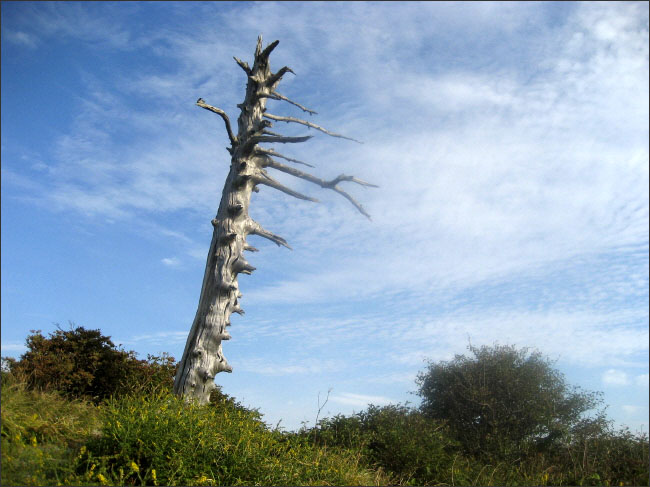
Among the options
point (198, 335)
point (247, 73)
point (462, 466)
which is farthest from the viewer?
point (247, 73)

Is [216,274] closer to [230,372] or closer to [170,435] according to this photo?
[230,372]

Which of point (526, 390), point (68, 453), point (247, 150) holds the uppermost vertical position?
point (247, 150)

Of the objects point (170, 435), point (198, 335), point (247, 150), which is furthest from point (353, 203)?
point (170, 435)

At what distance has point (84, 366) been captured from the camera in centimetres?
1109

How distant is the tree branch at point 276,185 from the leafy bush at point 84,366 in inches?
190

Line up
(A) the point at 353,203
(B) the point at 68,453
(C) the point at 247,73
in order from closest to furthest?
(B) the point at 68,453
(C) the point at 247,73
(A) the point at 353,203

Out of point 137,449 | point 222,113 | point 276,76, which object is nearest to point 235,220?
point 222,113

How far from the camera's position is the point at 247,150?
38.8 feet

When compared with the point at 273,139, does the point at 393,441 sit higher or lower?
lower

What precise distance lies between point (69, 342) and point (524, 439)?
36.4ft

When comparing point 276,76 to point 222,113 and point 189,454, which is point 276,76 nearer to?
point 222,113

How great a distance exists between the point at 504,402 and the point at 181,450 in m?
10.0

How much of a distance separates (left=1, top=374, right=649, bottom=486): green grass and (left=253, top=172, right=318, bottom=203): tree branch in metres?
4.84

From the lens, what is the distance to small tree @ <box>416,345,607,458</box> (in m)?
13.5
